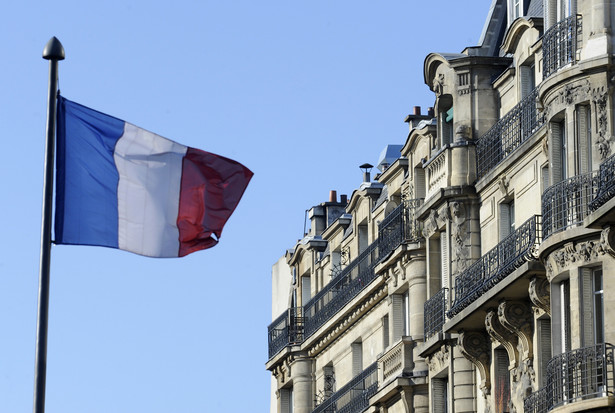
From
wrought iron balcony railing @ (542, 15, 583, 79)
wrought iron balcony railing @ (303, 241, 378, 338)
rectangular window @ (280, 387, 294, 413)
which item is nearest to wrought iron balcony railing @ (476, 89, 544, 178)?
wrought iron balcony railing @ (542, 15, 583, 79)

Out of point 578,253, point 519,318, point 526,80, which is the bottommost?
point 519,318

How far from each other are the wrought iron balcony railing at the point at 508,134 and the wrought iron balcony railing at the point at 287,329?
18.2 metres

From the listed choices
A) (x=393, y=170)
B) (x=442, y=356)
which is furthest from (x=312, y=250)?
(x=442, y=356)

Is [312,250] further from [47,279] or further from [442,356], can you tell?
[47,279]

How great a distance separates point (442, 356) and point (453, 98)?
20.2 feet

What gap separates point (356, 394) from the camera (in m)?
59.8

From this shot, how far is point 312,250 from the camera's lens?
66.4 m

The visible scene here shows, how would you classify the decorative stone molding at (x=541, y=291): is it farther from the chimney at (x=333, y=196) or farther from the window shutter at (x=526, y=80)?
the chimney at (x=333, y=196)

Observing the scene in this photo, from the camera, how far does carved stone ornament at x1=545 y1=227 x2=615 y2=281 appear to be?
39.7 metres

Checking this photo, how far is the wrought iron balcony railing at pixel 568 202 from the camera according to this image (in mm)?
40844

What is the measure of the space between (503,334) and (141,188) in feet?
52.2

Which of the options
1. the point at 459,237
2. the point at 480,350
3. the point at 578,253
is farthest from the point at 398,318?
the point at 578,253

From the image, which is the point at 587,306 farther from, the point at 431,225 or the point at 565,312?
the point at 431,225

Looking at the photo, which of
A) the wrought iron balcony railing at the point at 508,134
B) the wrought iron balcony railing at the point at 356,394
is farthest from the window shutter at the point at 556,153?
the wrought iron balcony railing at the point at 356,394
